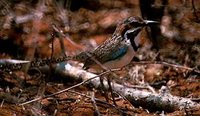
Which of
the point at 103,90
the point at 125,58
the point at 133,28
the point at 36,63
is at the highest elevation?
the point at 133,28

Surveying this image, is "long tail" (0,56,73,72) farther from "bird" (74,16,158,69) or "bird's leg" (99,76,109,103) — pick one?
"bird" (74,16,158,69)

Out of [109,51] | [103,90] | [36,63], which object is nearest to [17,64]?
[36,63]

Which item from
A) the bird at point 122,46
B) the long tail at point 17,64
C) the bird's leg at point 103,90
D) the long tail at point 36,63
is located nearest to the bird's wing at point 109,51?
the bird at point 122,46

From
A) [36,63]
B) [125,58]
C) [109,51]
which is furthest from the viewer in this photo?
[36,63]

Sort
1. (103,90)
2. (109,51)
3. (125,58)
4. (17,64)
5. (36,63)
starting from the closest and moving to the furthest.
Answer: (125,58) → (109,51) → (103,90) → (17,64) → (36,63)

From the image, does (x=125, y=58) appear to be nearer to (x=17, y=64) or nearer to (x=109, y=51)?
(x=109, y=51)

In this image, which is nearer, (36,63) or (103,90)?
(103,90)

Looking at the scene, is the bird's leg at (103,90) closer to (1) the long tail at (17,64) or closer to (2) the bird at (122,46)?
(2) the bird at (122,46)

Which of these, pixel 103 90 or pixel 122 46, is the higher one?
pixel 122 46

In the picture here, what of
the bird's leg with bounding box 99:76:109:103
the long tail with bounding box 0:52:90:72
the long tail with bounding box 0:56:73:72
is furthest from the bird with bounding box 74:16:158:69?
the long tail with bounding box 0:56:73:72
